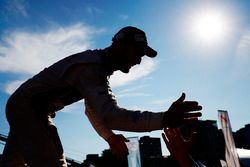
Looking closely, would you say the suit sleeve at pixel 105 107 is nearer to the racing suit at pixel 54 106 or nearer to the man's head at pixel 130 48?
the racing suit at pixel 54 106

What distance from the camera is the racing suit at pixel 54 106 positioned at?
2.82m

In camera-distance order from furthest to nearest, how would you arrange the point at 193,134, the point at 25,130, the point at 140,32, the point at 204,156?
the point at 204,156 → the point at 193,134 → the point at 140,32 → the point at 25,130

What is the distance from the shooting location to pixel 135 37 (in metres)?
3.27

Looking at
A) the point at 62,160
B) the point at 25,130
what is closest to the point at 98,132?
the point at 62,160

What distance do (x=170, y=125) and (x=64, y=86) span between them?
1.11m

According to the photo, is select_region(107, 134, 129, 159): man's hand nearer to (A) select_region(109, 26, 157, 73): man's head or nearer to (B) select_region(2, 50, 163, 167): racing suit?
(B) select_region(2, 50, 163, 167): racing suit

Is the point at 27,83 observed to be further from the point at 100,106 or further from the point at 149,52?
the point at 149,52

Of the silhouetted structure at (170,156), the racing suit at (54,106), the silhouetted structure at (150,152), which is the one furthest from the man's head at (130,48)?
the silhouetted structure at (150,152)

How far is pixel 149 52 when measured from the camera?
333 cm

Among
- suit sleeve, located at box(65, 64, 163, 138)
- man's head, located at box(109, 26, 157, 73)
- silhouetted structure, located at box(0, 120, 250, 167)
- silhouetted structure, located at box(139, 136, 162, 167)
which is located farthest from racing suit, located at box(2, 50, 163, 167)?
silhouetted structure, located at box(139, 136, 162, 167)

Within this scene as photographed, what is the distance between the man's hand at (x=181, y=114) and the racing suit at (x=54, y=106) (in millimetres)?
256

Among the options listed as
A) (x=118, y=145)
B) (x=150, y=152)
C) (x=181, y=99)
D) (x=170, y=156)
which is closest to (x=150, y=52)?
(x=181, y=99)

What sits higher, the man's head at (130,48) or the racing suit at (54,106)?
the man's head at (130,48)

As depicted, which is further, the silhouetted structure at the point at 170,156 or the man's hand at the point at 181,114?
the silhouetted structure at the point at 170,156
